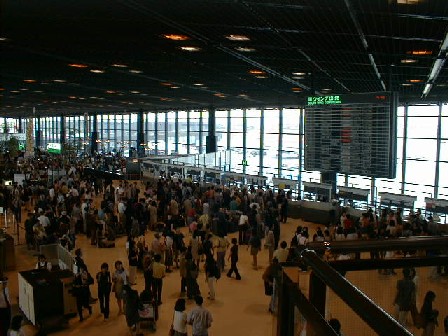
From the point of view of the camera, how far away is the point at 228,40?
10250mm

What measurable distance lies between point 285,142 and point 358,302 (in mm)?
33109

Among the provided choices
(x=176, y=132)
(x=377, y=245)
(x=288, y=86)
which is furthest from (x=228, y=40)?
(x=176, y=132)

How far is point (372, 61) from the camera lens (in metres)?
12.3

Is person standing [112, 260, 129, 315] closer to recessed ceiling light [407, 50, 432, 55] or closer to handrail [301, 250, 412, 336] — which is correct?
recessed ceiling light [407, 50, 432, 55]

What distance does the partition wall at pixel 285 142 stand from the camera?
2479 centimetres

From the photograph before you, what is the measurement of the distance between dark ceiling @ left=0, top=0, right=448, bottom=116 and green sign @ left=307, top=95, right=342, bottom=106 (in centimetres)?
107

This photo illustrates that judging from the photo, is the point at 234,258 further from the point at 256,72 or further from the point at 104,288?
the point at 256,72

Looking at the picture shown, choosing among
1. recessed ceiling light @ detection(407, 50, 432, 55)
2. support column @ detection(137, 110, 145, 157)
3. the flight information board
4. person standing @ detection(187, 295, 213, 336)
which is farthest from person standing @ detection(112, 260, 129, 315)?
support column @ detection(137, 110, 145, 157)

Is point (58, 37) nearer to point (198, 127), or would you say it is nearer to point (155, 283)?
point (155, 283)

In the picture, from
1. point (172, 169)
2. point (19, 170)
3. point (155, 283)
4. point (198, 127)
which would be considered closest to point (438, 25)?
point (155, 283)

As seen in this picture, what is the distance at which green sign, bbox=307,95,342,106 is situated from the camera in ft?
35.9

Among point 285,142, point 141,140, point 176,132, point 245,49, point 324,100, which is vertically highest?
point 245,49

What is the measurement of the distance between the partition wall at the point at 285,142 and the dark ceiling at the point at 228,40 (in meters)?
2.46

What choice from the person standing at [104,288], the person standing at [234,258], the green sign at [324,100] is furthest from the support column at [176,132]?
the person standing at [104,288]
